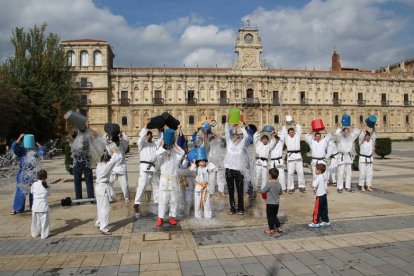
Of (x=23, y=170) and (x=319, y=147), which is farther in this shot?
(x=319, y=147)

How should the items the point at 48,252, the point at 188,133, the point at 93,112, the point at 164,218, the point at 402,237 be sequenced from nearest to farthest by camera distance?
the point at 48,252
the point at 402,237
the point at 164,218
the point at 93,112
the point at 188,133

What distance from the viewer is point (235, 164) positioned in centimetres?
757

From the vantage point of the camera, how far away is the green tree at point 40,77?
109 ft

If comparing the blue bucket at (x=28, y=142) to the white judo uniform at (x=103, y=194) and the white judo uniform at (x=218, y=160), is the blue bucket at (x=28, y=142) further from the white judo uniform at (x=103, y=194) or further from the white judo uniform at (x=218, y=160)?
the white judo uniform at (x=218, y=160)

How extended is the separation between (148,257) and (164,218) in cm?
194

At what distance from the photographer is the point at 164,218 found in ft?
22.2

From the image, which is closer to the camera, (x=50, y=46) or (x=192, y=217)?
(x=192, y=217)

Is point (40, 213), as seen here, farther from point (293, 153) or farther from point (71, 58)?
point (71, 58)

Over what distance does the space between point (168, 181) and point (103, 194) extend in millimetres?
1185

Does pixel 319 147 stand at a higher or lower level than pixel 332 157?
higher

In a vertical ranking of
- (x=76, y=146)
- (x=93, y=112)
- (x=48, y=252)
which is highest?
(x=93, y=112)

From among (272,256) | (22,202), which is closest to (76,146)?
(22,202)

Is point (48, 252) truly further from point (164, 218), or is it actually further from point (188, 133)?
point (188, 133)

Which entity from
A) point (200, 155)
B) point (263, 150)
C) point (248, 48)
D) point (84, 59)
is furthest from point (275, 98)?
point (200, 155)
